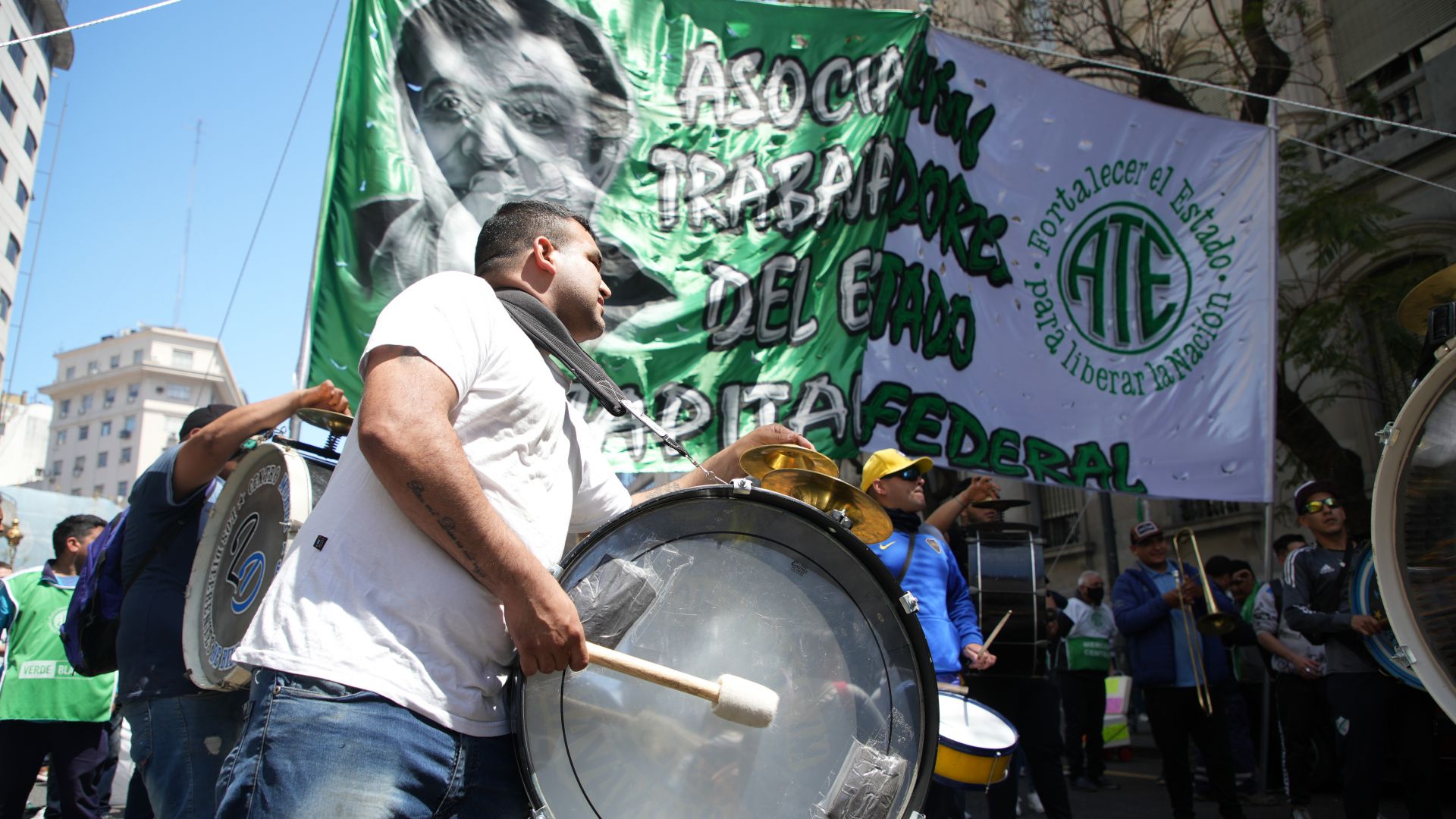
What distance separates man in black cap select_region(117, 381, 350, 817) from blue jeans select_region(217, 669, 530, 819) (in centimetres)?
159

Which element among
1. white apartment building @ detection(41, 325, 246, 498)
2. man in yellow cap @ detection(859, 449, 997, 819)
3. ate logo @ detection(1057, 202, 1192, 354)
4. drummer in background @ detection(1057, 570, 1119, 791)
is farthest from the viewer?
white apartment building @ detection(41, 325, 246, 498)

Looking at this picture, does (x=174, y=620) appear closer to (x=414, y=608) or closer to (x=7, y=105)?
(x=414, y=608)

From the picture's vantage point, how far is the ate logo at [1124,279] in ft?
22.3

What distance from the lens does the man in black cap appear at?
302 cm

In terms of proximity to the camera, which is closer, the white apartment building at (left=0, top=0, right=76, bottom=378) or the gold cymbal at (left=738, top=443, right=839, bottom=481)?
the gold cymbal at (left=738, top=443, right=839, bottom=481)

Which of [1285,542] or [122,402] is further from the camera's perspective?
[122,402]

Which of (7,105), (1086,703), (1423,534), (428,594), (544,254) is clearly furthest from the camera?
(7,105)

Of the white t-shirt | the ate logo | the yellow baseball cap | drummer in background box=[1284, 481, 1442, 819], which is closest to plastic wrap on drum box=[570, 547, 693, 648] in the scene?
the white t-shirt

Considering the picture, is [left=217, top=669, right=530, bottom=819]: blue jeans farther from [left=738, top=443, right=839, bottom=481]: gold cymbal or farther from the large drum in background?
the large drum in background

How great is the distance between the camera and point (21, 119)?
45.1 metres

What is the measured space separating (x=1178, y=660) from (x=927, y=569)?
2.18 meters

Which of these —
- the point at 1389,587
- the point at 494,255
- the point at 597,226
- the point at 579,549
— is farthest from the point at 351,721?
the point at 597,226

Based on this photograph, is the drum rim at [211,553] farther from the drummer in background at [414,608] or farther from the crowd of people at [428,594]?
the drummer in background at [414,608]

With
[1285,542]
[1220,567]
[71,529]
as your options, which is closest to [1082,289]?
[1285,542]
